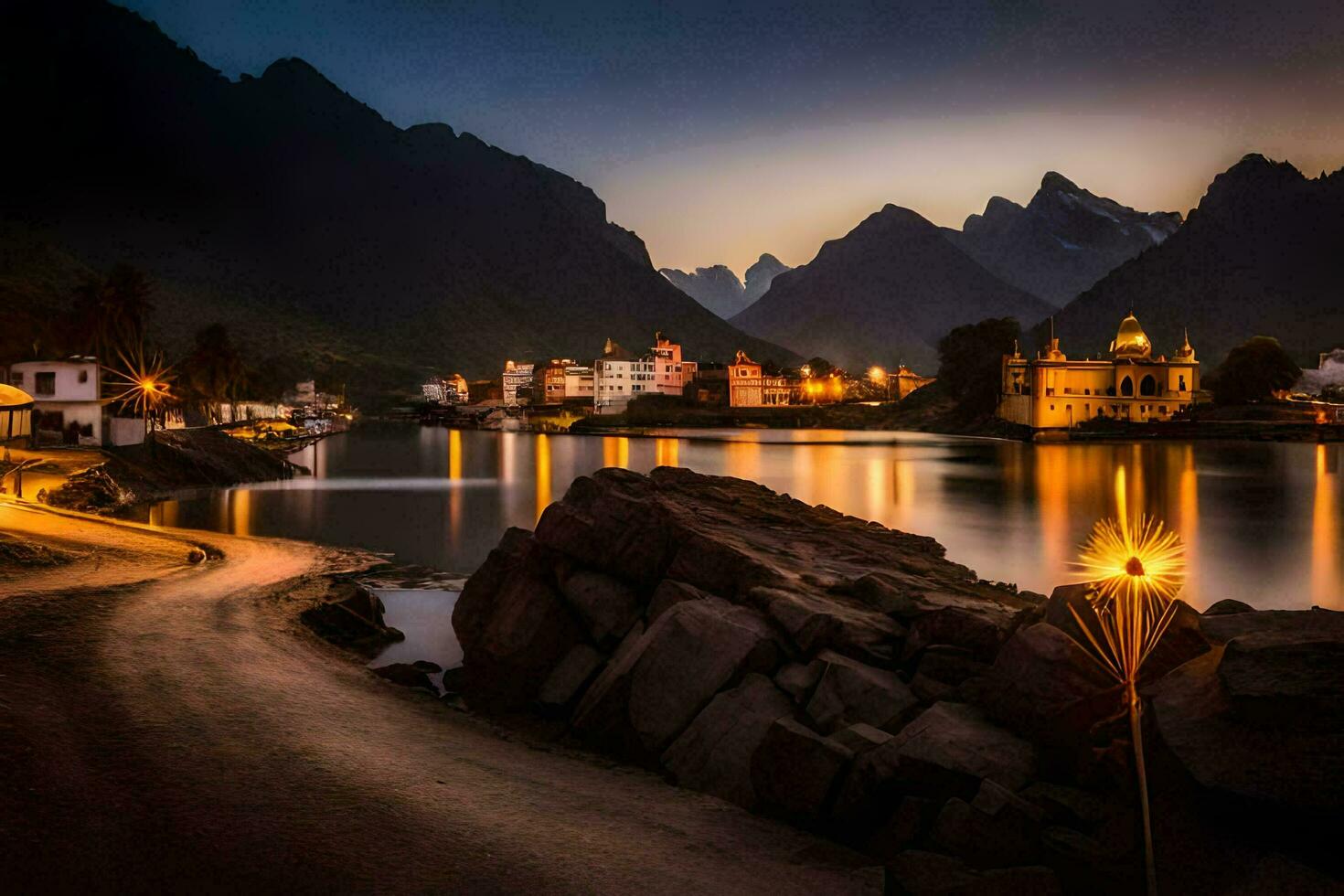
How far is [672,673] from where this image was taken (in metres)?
14.2

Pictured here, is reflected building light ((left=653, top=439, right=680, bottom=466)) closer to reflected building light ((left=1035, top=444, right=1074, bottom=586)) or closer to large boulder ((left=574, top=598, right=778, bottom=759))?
reflected building light ((left=1035, top=444, right=1074, bottom=586))

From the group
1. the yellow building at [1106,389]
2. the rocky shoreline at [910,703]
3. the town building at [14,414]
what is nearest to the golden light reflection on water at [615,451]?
the town building at [14,414]

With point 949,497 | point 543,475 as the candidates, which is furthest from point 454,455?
point 949,497

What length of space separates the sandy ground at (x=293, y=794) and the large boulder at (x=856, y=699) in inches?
73.9

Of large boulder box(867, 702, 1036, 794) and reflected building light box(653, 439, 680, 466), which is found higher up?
reflected building light box(653, 439, 680, 466)

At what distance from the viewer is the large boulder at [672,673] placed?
13.9 m

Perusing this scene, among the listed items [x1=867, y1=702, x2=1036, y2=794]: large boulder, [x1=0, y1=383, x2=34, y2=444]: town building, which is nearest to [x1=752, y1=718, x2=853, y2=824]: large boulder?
[x1=867, y1=702, x2=1036, y2=794]: large boulder

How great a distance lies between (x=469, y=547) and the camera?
129 feet

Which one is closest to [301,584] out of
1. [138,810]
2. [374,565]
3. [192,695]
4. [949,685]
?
[374,565]

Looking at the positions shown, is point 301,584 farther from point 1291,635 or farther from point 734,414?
point 734,414

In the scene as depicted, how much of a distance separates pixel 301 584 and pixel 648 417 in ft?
531

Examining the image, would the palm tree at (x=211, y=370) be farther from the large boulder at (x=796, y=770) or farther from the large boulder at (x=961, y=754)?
the large boulder at (x=961, y=754)

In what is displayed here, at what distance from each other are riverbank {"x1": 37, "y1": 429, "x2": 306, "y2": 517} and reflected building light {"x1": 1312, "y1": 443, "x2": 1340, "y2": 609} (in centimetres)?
4937

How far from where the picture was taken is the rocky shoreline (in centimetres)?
843
